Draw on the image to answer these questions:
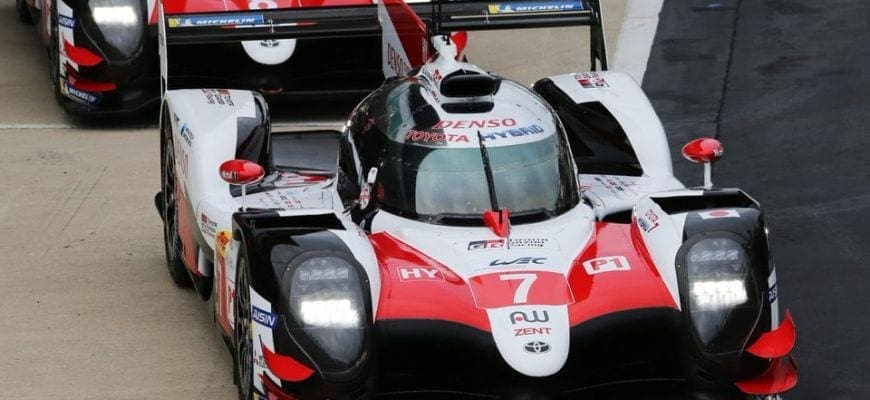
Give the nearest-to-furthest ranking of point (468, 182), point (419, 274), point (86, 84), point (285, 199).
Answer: point (419, 274)
point (468, 182)
point (285, 199)
point (86, 84)

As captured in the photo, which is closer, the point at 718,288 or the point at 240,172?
the point at 718,288

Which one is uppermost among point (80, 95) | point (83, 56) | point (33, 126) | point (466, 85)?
point (466, 85)

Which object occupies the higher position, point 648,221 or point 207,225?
point 648,221

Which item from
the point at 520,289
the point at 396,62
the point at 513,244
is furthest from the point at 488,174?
the point at 396,62

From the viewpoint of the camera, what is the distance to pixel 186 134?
9.61 meters

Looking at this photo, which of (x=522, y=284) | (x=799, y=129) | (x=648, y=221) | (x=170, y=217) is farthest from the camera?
(x=799, y=129)

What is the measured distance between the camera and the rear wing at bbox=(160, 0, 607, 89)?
1004 centimetres

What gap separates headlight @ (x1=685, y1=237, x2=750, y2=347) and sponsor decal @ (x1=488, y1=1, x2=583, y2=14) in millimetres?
2980

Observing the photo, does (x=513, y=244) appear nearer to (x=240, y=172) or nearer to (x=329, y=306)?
(x=329, y=306)

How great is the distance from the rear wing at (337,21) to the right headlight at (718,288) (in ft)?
9.65

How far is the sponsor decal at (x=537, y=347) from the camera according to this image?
700cm

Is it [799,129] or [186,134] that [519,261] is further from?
[799,129]

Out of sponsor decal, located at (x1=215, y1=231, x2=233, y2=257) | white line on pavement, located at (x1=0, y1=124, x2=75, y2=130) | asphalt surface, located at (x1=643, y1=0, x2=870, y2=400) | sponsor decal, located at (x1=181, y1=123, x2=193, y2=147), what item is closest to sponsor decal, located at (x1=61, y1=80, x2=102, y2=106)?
white line on pavement, located at (x1=0, y1=124, x2=75, y2=130)

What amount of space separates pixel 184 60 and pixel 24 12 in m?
4.31
